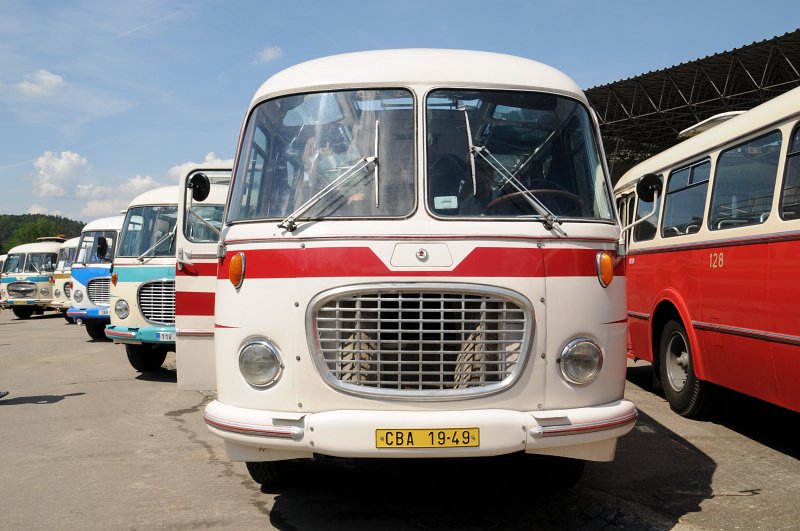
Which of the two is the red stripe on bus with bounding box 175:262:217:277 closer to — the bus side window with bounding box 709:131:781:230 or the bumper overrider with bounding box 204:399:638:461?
the bumper overrider with bounding box 204:399:638:461

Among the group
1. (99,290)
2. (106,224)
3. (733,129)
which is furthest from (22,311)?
(733,129)

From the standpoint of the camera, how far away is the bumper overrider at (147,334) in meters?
10.9

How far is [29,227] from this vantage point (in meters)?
132

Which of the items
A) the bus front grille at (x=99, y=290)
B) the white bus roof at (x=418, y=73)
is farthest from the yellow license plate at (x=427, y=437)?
the bus front grille at (x=99, y=290)

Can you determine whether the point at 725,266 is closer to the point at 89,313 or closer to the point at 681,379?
the point at 681,379

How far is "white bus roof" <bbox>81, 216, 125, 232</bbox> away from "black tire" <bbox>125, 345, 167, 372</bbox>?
6468 millimetres

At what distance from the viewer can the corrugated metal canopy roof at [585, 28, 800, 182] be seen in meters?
21.3

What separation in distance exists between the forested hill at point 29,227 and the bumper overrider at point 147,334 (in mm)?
117177

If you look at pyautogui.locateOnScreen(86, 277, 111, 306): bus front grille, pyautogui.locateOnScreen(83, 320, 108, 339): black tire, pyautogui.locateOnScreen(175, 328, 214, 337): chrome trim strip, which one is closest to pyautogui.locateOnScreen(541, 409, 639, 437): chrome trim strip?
pyautogui.locateOnScreen(175, 328, 214, 337): chrome trim strip

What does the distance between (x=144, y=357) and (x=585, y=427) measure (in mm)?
8849

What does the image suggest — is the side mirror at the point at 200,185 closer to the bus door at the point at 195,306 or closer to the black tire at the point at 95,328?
the bus door at the point at 195,306

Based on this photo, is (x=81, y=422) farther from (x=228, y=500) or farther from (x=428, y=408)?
(x=428, y=408)

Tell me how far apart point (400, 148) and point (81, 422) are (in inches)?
205

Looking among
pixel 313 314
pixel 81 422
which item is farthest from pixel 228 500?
pixel 81 422
